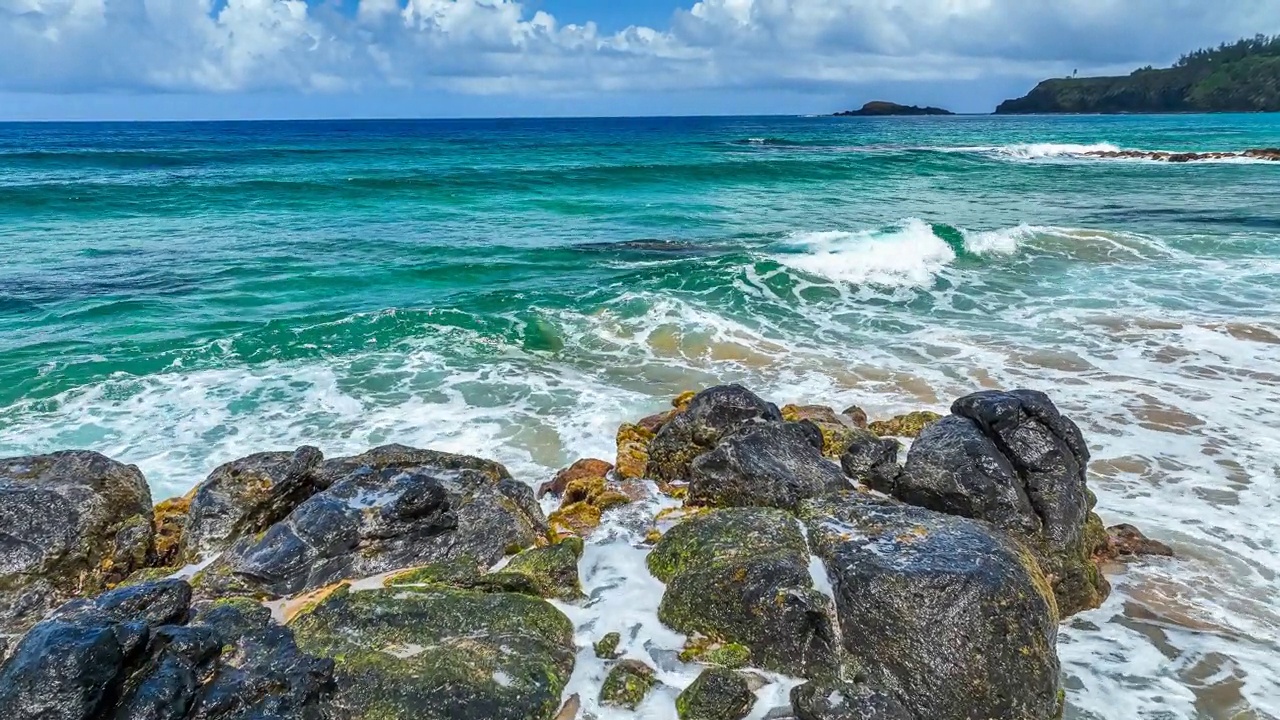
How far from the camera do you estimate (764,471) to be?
297 inches

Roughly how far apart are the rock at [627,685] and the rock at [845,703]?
3.22 feet

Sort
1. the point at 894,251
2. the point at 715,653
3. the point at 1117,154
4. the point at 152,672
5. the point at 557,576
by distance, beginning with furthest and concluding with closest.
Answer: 1. the point at 1117,154
2. the point at 894,251
3. the point at 557,576
4. the point at 715,653
5. the point at 152,672

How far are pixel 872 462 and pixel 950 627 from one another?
294 centimetres

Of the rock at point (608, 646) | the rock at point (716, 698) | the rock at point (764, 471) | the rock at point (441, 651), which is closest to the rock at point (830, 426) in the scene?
the rock at point (764, 471)

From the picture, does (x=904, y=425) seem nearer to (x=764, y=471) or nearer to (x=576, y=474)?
(x=764, y=471)

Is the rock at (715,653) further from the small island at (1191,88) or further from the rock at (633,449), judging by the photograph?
the small island at (1191,88)

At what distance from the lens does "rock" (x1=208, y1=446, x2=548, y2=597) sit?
6559mm

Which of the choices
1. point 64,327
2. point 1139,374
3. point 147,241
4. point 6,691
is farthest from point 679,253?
point 6,691

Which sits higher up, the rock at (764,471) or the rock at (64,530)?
the rock at (764,471)

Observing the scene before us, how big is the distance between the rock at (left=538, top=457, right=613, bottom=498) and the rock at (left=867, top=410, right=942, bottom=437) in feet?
11.1

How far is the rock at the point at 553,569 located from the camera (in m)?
6.28

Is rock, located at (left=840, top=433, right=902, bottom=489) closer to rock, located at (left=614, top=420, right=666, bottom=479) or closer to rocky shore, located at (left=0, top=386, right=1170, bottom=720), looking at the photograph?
rocky shore, located at (left=0, top=386, right=1170, bottom=720)

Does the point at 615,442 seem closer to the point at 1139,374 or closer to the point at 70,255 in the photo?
the point at 1139,374

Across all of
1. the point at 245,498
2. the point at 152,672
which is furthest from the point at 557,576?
the point at 245,498
